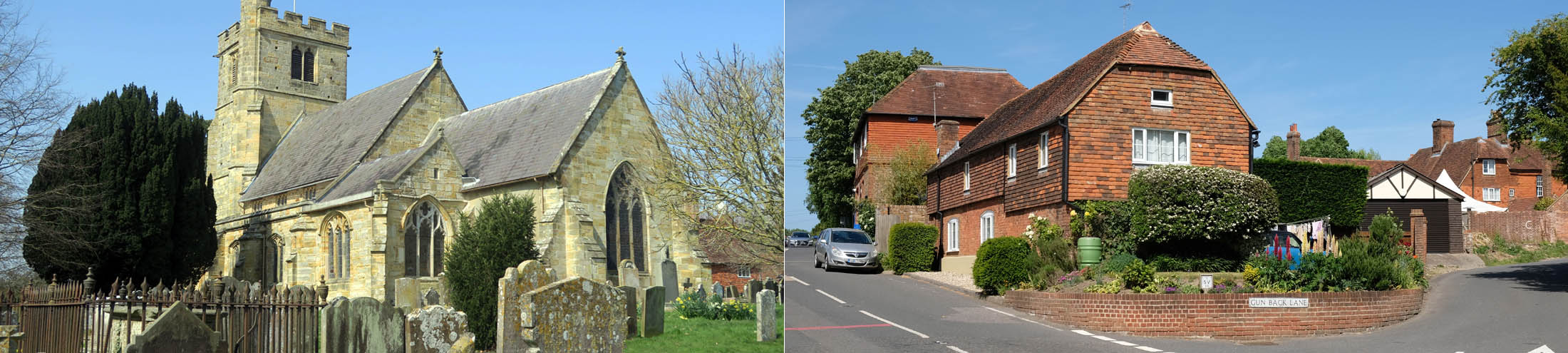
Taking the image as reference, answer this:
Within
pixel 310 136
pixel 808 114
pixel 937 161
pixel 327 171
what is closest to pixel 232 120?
pixel 310 136

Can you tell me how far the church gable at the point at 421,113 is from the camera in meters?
36.2

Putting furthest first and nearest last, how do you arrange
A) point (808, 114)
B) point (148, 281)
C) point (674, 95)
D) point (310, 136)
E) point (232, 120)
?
point (232, 120)
point (310, 136)
point (808, 114)
point (148, 281)
point (674, 95)

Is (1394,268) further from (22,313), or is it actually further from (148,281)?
(148,281)

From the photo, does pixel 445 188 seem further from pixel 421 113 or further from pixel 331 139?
pixel 331 139

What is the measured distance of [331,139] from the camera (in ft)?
132

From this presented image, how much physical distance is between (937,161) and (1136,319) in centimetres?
1654

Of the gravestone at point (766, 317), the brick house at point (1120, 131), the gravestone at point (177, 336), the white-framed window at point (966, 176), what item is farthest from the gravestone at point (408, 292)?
the white-framed window at point (966, 176)

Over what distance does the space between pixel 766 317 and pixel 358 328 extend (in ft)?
22.1

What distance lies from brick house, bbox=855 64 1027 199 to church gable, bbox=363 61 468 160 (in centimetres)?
1541

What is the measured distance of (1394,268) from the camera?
19125mm

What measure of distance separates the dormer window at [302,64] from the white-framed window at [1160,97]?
1509 inches

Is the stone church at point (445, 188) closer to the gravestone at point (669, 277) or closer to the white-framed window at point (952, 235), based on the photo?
the gravestone at point (669, 277)

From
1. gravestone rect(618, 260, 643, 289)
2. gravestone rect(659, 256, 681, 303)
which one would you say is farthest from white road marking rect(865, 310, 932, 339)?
gravestone rect(659, 256, 681, 303)

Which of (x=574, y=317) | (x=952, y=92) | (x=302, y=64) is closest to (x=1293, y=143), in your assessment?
(x=952, y=92)
